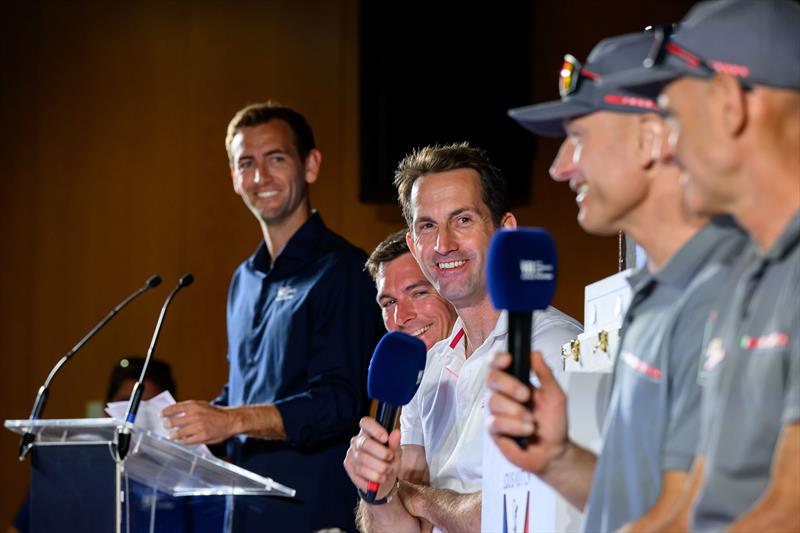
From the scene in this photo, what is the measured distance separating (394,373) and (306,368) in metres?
1.26

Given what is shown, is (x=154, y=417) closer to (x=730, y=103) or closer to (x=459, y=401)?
(x=459, y=401)

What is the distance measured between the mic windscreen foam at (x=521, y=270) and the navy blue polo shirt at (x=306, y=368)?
1.72 m

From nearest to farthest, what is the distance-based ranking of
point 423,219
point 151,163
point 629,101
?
point 629,101, point 423,219, point 151,163

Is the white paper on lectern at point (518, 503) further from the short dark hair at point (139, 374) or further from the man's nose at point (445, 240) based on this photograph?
the short dark hair at point (139, 374)

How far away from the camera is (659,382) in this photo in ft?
5.16

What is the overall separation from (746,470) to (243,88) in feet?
17.1

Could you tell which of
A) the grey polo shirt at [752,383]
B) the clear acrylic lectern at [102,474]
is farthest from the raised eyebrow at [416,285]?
the grey polo shirt at [752,383]

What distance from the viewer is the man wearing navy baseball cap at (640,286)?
1553 millimetres

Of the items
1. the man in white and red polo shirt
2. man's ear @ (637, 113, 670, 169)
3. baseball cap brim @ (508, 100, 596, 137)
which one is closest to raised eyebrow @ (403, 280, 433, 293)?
the man in white and red polo shirt

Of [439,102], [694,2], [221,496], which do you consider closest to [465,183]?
[221,496]

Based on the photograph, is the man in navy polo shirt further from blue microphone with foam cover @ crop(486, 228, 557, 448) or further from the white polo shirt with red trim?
blue microphone with foam cover @ crop(486, 228, 557, 448)

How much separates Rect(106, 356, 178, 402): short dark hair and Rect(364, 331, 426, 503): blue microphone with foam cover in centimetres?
278

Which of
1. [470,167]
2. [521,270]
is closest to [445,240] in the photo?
[470,167]

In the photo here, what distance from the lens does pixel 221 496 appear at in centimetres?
324
